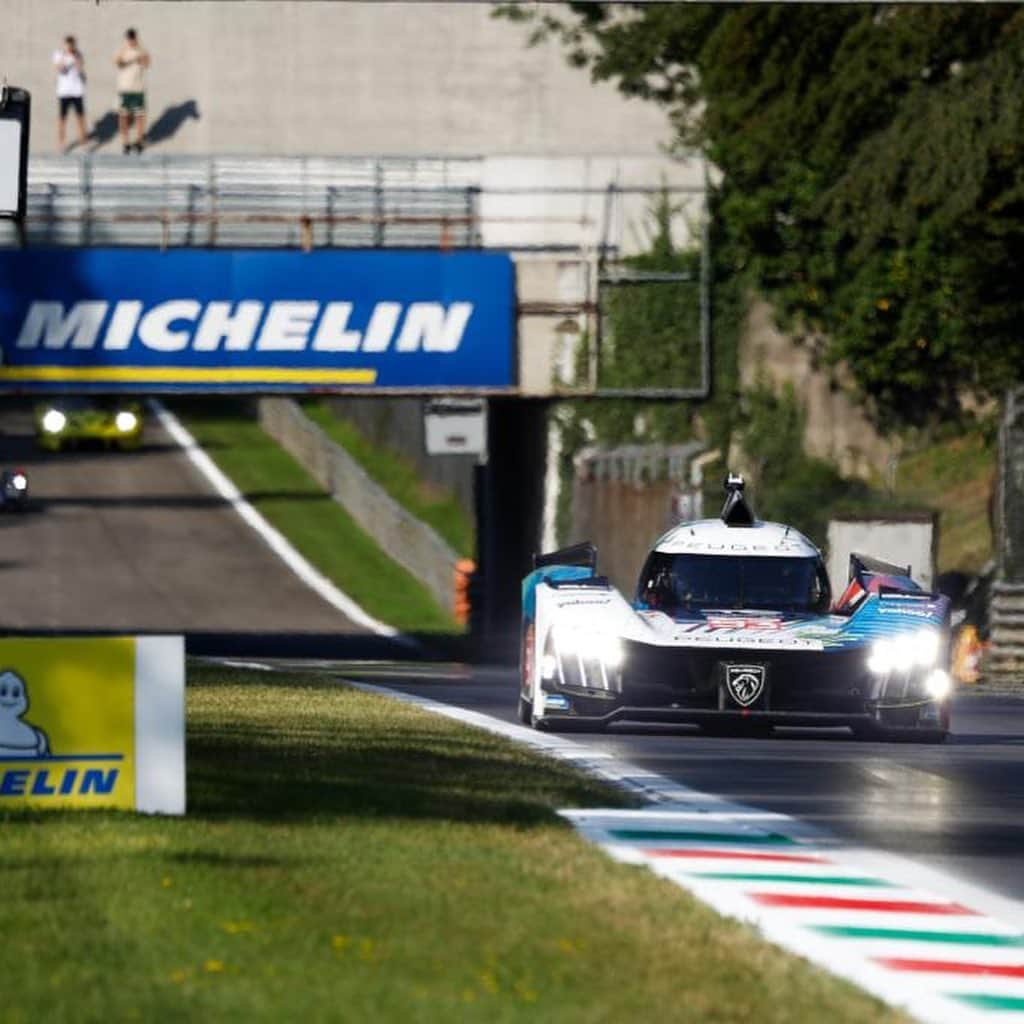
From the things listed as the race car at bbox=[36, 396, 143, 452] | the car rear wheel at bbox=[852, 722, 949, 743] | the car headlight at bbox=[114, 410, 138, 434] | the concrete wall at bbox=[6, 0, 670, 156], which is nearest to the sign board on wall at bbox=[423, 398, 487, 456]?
the concrete wall at bbox=[6, 0, 670, 156]

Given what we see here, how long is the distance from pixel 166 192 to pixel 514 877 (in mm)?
41656

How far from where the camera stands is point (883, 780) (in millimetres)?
16922

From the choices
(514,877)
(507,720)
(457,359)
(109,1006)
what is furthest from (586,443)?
(109,1006)

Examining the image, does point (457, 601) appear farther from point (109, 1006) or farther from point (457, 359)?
point (109, 1006)

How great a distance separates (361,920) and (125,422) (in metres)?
61.2

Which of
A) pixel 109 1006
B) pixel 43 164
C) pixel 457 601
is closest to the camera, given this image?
pixel 109 1006

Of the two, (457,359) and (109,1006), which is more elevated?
(457,359)

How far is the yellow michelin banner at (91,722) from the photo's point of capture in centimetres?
1224

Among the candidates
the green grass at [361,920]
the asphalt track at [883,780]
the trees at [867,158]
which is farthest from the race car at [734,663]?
the trees at [867,158]

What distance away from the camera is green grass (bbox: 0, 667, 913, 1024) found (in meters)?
8.45

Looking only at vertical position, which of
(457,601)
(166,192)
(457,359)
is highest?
(166,192)

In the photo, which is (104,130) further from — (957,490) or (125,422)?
(957,490)

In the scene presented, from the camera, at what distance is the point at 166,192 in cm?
5188

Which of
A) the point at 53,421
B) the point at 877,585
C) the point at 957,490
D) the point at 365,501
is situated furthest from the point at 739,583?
the point at 53,421
